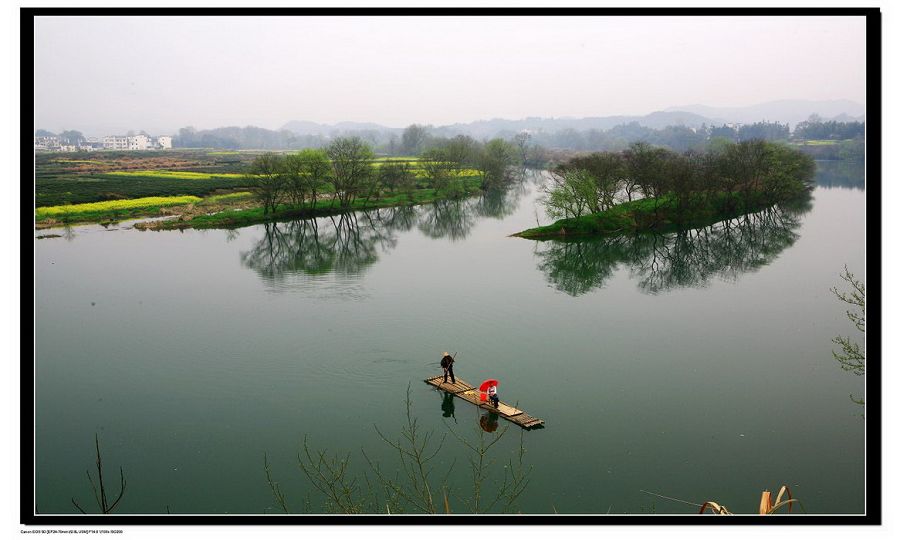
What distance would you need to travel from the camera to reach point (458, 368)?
15.5 metres

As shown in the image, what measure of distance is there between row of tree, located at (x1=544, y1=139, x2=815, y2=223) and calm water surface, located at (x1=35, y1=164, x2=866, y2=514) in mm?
5739

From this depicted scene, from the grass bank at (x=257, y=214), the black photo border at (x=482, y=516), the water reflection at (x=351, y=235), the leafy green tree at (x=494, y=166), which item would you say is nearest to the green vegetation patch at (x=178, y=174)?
the grass bank at (x=257, y=214)

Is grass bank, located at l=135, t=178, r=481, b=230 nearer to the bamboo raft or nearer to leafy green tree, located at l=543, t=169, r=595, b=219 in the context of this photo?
leafy green tree, located at l=543, t=169, r=595, b=219

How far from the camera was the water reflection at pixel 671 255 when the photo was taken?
2478 cm

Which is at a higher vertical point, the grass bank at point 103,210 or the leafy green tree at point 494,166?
the leafy green tree at point 494,166

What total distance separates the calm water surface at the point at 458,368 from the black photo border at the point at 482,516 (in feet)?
15.3

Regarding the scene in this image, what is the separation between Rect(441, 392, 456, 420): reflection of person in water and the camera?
43.1 ft

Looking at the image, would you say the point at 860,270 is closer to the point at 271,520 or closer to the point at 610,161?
the point at 610,161

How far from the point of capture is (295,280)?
24.8 metres

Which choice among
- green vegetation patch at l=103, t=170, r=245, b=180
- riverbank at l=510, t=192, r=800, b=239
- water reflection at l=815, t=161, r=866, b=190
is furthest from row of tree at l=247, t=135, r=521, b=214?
water reflection at l=815, t=161, r=866, b=190

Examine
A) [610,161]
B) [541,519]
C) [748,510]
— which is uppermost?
[610,161]

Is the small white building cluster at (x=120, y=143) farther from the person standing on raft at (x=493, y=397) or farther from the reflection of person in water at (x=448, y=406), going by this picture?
the person standing on raft at (x=493, y=397)

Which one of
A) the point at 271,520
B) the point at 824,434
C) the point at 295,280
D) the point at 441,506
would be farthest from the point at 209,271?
the point at 271,520

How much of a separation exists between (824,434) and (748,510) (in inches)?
130
